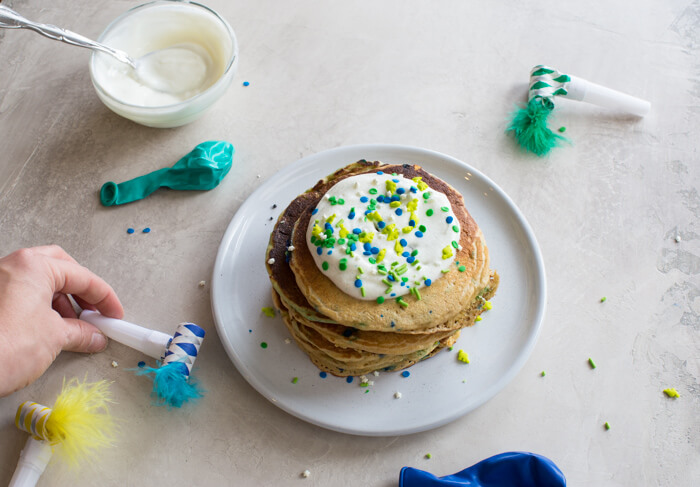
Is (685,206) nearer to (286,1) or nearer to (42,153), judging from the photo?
(286,1)

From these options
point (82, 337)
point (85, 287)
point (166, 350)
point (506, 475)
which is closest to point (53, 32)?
point (85, 287)

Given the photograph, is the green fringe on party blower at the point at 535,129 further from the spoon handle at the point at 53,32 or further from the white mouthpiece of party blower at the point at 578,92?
the spoon handle at the point at 53,32

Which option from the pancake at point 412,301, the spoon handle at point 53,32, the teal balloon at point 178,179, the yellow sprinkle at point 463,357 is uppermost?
the spoon handle at point 53,32

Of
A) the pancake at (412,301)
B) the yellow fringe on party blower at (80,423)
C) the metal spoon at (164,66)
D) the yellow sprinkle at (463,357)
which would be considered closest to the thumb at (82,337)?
the yellow fringe on party blower at (80,423)

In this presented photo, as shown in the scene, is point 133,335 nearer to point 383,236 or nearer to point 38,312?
point 38,312

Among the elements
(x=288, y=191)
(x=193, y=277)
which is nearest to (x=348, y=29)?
(x=288, y=191)

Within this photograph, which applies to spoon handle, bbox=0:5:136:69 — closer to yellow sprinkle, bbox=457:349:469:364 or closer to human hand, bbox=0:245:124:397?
human hand, bbox=0:245:124:397

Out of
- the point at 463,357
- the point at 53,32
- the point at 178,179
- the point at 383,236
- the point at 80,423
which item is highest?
the point at 53,32
